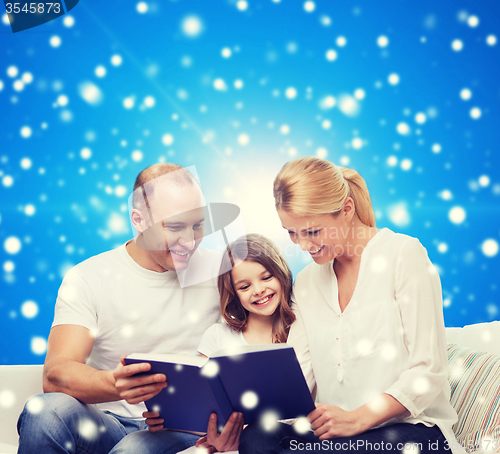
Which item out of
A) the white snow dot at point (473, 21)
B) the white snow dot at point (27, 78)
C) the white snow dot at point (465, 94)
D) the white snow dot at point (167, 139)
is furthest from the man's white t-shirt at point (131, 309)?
the white snow dot at point (473, 21)

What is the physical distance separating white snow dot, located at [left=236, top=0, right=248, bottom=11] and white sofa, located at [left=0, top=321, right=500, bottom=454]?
1747 millimetres

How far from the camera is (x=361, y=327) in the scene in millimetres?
1199

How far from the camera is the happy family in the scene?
106cm

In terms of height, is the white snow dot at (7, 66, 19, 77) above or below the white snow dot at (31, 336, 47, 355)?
above

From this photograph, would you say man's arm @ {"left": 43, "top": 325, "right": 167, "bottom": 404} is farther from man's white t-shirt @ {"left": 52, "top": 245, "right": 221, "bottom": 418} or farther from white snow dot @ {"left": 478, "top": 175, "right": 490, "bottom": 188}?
white snow dot @ {"left": 478, "top": 175, "right": 490, "bottom": 188}

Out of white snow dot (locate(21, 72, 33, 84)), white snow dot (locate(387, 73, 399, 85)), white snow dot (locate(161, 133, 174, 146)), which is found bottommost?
white snow dot (locate(161, 133, 174, 146))

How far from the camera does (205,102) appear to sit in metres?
Result: 2.25

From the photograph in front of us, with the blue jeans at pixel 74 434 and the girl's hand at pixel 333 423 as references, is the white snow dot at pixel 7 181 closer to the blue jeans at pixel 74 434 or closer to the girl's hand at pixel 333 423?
the blue jeans at pixel 74 434

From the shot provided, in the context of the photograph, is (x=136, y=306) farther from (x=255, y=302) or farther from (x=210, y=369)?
(x=210, y=369)

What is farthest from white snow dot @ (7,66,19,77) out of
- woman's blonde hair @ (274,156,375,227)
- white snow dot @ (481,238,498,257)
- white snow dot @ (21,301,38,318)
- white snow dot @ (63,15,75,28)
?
white snow dot @ (481,238,498,257)

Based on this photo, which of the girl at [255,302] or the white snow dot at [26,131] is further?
the white snow dot at [26,131]

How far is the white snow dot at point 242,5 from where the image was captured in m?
2.30

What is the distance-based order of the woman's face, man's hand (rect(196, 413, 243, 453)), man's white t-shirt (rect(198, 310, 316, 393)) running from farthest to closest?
man's white t-shirt (rect(198, 310, 316, 393))
the woman's face
man's hand (rect(196, 413, 243, 453))

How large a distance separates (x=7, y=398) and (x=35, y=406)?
440mm
